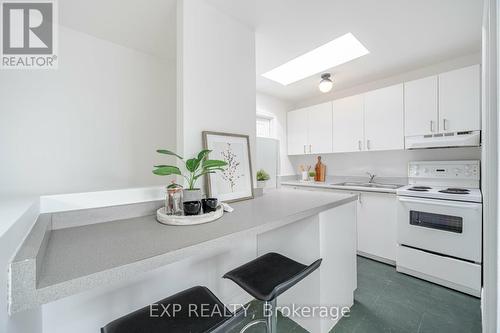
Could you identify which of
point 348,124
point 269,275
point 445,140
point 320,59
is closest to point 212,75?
point 269,275

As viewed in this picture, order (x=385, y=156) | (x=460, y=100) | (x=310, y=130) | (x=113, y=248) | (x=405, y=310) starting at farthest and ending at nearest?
(x=310, y=130) → (x=385, y=156) → (x=460, y=100) → (x=405, y=310) → (x=113, y=248)

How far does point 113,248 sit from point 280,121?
3.34 meters

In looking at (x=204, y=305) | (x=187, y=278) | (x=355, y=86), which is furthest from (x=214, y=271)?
(x=355, y=86)

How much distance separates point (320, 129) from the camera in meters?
3.26

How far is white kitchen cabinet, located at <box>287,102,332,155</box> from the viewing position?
3.18 meters

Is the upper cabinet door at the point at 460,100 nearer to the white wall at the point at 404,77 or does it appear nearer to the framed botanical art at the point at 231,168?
the white wall at the point at 404,77

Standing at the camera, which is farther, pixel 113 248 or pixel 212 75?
pixel 212 75

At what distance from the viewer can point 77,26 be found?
1.61 metres

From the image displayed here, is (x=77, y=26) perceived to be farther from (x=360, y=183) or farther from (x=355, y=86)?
(x=360, y=183)

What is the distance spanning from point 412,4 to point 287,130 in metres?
2.40

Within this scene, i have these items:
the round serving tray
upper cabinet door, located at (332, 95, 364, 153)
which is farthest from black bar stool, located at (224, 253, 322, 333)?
upper cabinet door, located at (332, 95, 364, 153)

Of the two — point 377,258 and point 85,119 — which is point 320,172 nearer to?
point 377,258

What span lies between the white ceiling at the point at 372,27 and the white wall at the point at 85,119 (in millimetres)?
1087

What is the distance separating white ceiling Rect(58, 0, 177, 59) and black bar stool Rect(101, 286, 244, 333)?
1839 mm
